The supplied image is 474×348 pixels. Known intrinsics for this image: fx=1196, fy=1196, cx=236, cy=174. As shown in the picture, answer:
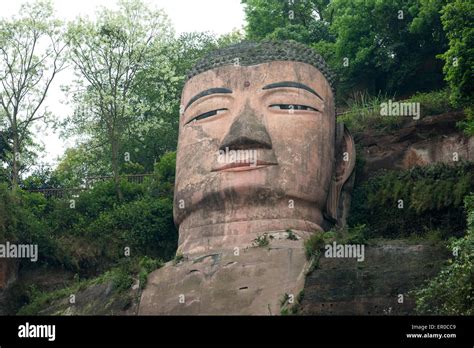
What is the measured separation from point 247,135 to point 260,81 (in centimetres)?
157

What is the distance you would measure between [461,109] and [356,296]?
8382 mm

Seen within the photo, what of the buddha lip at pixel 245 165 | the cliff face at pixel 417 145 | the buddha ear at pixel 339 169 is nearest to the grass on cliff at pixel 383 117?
the cliff face at pixel 417 145

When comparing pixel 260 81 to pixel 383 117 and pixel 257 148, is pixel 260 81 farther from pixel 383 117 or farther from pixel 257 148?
pixel 383 117

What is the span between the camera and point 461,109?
26.8m

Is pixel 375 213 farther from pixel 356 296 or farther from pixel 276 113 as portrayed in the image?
pixel 356 296

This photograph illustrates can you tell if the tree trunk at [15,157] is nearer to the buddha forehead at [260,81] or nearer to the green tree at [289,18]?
the buddha forehead at [260,81]

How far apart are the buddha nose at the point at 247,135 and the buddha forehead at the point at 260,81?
0.67 m

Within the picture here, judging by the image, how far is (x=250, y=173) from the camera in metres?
23.7

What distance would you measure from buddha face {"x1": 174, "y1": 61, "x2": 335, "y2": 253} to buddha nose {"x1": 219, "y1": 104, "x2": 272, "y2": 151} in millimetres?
20

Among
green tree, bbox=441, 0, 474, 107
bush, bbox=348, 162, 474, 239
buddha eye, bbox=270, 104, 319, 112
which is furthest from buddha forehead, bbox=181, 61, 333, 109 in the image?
green tree, bbox=441, 0, 474, 107

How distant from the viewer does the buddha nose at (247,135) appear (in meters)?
23.6

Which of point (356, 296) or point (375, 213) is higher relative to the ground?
point (375, 213)

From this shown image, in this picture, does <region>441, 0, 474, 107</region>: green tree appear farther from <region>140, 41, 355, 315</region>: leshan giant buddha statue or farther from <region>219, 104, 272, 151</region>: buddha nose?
<region>219, 104, 272, 151</region>: buddha nose
